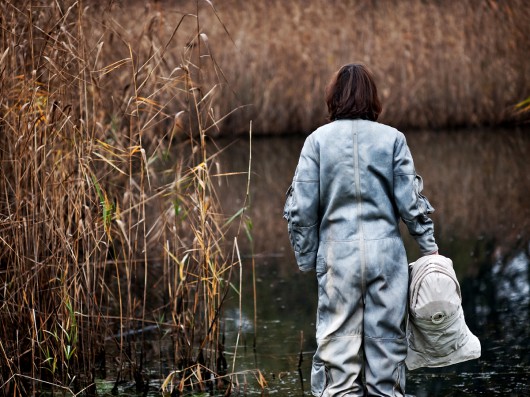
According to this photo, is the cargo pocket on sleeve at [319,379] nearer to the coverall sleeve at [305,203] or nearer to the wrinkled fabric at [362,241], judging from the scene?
the wrinkled fabric at [362,241]

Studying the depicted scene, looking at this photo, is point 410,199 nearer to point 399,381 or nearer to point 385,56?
point 399,381

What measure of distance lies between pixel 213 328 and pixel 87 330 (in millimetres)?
610

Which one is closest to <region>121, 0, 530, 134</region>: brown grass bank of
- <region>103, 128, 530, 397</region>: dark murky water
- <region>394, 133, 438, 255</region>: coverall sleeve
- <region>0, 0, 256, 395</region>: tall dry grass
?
<region>103, 128, 530, 397</region>: dark murky water

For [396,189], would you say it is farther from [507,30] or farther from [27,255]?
[507,30]

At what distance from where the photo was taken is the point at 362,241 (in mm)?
3596

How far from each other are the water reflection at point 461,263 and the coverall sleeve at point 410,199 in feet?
Result: 4.03

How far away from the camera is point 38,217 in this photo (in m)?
4.50

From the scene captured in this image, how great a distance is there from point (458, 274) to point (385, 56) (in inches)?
386

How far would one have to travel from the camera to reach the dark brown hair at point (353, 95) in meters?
3.66

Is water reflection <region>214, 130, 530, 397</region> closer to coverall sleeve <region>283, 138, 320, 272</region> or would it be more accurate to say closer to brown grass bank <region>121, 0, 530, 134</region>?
coverall sleeve <region>283, 138, 320, 272</region>

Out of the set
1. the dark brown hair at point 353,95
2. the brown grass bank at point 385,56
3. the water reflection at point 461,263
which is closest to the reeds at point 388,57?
the brown grass bank at point 385,56

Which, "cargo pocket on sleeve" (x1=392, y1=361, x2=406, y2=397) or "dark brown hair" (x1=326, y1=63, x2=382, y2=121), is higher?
"dark brown hair" (x1=326, y1=63, x2=382, y2=121)

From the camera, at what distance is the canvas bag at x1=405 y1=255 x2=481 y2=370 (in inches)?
138

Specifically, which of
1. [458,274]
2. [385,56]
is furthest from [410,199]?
[385,56]
